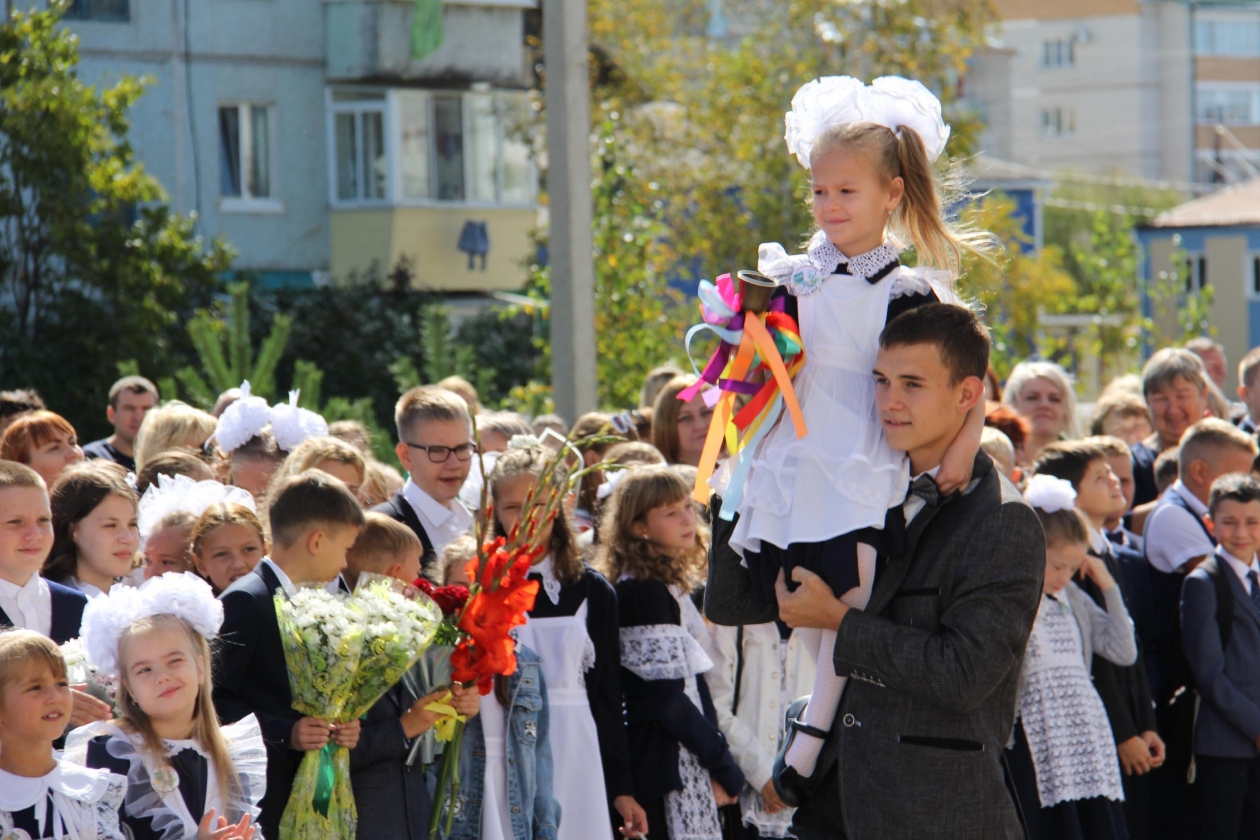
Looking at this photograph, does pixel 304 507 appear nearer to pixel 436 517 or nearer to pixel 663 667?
pixel 436 517

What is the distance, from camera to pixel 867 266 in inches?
138

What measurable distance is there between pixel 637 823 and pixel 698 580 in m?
0.96

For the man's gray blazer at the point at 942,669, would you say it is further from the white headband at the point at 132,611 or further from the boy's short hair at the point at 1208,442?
the boy's short hair at the point at 1208,442

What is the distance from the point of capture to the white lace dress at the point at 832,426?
3.36 metres

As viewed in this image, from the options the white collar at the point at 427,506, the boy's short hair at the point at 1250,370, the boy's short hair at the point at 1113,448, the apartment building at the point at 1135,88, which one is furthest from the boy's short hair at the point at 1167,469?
the apartment building at the point at 1135,88

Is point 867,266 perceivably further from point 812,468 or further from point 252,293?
point 252,293

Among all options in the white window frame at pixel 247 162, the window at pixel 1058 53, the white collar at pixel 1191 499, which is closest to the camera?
the white collar at pixel 1191 499

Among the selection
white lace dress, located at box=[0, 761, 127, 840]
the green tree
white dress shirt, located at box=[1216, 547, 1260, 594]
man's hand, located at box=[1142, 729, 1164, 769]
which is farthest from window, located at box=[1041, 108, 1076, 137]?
white lace dress, located at box=[0, 761, 127, 840]

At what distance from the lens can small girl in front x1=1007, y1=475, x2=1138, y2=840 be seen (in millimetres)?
6297

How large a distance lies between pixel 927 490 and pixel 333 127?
2388 cm

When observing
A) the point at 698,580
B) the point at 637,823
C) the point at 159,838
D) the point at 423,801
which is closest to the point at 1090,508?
the point at 698,580

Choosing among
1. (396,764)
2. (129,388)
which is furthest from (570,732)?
(129,388)

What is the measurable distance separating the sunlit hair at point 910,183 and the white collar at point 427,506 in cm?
277

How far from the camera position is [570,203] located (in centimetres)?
1022
